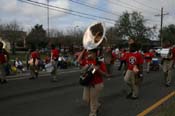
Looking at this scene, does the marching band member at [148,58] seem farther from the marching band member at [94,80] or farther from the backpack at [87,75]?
the backpack at [87,75]

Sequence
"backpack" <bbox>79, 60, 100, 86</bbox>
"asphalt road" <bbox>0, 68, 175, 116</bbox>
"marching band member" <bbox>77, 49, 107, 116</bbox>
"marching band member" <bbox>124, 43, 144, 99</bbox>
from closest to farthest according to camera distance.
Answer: "backpack" <bbox>79, 60, 100, 86</bbox>
"marching band member" <bbox>77, 49, 107, 116</bbox>
"asphalt road" <bbox>0, 68, 175, 116</bbox>
"marching band member" <bbox>124, 43, 144, 99</bbox>

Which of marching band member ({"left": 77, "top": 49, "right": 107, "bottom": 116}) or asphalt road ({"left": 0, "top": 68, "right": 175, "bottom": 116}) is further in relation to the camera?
asphalt road ({"left": 0, "top": 68, "right": 175, "bottom": 116})

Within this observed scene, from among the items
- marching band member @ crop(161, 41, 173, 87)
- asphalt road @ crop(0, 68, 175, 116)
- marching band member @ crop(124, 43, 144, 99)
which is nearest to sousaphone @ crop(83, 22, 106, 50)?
asphalt road @ crop(0, 68, 175, 116)

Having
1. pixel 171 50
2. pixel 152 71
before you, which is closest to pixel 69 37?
pixel 152 71

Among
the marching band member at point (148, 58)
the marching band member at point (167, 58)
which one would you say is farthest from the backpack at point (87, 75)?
the marching band member at point (148, 58)

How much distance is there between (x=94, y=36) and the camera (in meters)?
7.68

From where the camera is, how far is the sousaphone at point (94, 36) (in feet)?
24.5

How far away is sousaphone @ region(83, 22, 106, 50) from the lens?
745cm

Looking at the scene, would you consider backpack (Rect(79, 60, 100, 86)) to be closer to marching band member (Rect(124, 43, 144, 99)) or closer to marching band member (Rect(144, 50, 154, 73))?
marching band member (Rect(124, 43, 144, 99))

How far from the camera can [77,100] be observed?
34.0ft

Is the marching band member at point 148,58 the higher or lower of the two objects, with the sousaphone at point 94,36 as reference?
lower

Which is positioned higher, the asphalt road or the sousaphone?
the sousaphone

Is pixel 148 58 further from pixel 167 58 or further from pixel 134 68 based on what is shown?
pixel 134 68

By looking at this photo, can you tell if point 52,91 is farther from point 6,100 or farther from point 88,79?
point 88,79
